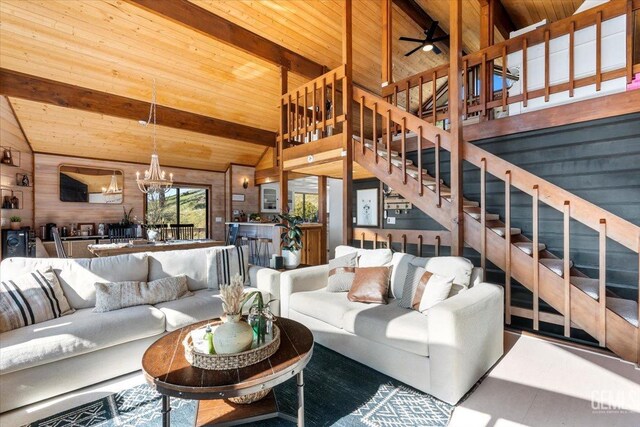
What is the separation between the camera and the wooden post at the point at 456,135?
326 centimetres

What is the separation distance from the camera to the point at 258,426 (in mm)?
1804

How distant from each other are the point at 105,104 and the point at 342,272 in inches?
213

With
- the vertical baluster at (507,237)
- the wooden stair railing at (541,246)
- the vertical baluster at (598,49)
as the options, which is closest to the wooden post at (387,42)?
the wooden stair railing at (541,246)

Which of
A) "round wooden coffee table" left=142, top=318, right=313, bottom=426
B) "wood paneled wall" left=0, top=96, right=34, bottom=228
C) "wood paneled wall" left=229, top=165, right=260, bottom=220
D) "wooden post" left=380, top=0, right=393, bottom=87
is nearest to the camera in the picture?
"round wooden coffee table" left=142, top=318, right=313, bottom=426

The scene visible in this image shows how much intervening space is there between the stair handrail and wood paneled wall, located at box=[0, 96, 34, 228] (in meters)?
6.22

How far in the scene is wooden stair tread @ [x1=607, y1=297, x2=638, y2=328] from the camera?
2.41m

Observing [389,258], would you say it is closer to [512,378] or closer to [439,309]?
[439,309]

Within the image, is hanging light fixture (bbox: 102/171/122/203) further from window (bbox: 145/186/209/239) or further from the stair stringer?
the stair stringer

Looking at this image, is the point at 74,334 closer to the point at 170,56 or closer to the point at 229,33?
the point at 229,33

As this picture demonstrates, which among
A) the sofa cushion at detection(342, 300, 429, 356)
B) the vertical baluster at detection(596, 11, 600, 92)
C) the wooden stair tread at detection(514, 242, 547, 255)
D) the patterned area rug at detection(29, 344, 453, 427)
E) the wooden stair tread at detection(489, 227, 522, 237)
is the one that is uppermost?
the vertical baluster at detection(596, 11, 600, 92)

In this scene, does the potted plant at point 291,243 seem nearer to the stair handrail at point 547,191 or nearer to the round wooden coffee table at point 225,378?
the stair handrail at point 547,191

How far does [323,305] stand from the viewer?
9.25ft

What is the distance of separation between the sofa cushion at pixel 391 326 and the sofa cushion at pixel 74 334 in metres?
1.58

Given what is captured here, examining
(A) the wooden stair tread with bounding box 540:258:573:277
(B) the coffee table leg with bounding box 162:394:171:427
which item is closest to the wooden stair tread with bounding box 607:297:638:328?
(A) the wooden stair tread with bounding box 540:258:573:277
